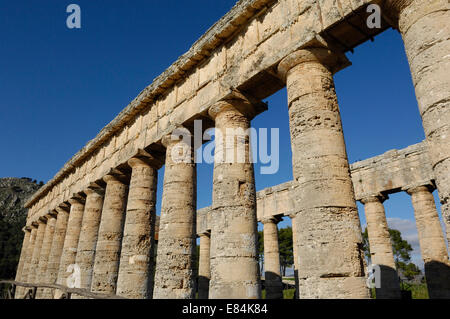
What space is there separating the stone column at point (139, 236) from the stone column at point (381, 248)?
395 inches

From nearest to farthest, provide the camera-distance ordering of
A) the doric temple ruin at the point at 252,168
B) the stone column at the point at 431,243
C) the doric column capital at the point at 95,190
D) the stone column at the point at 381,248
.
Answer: the doric temple ruin at the point at 252,168 → the stone column at the point at 431,243 → the stone column at the point at 381,248 → the doric column capital at the point at 95,190

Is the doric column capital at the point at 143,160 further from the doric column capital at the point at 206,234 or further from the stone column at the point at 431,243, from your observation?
the stone column at the point at 431,243

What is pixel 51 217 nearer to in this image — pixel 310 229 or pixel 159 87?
pixel 159 87

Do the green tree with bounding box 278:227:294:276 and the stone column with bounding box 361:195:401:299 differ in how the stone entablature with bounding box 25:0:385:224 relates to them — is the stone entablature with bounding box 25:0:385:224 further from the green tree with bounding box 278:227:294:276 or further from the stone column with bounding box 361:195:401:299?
the green tree with bounding box 278:227:294:276

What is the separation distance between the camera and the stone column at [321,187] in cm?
564

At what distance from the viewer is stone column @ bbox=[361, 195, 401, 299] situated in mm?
14000

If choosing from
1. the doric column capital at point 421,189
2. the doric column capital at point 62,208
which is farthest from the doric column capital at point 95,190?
the doric column capital at point 421,189

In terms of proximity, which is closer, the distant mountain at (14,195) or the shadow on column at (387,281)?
the shadow on column at (387,281)

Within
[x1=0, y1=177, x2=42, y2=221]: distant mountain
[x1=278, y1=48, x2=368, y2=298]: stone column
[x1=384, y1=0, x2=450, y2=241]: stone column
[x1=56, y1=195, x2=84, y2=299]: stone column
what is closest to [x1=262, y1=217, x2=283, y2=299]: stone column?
[x1=56, y1=195, x2=84, y2=299]: stone column

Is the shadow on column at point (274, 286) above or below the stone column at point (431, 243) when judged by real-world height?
below

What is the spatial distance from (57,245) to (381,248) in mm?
17888

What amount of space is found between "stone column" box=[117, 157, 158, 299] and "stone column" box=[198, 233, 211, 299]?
9738 mm

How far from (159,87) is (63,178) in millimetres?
12253

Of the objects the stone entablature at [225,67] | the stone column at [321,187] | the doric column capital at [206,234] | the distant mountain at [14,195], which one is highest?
the distant mountain at [14,195]
